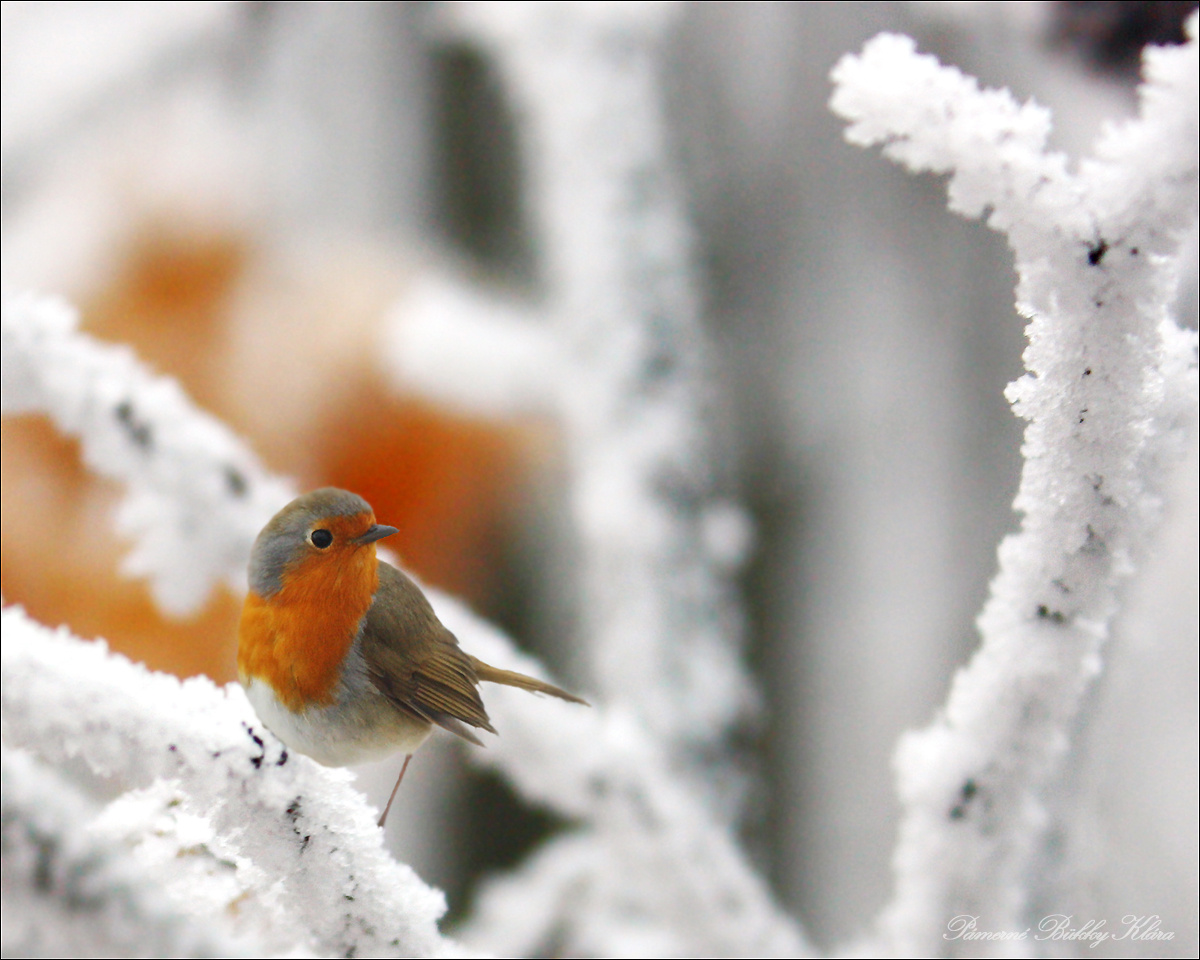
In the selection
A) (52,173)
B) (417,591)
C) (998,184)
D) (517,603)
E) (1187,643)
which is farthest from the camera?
(517,603)

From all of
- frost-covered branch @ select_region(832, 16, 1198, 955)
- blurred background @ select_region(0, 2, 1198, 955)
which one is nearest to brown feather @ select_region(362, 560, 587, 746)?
frost-covered branch @ select_region(832, 16, 1198, 955)

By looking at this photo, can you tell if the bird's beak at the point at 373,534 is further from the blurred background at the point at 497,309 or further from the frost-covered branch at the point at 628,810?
the blurred background at the point at 497,309

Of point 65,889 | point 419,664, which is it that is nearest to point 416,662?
point 419,664

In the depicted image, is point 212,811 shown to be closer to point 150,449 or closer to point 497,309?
point 150,449

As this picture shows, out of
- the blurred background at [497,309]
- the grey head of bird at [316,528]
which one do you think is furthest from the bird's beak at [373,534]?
the blurred background at [497,309]

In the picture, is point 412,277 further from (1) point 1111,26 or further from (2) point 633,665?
(1) point 1111,26

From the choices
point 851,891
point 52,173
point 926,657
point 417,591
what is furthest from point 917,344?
point 52,173

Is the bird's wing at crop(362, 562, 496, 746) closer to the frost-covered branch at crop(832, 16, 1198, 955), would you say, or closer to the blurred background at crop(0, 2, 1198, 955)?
the frost-covered branch at crop(832, 16, 1198, 955)
